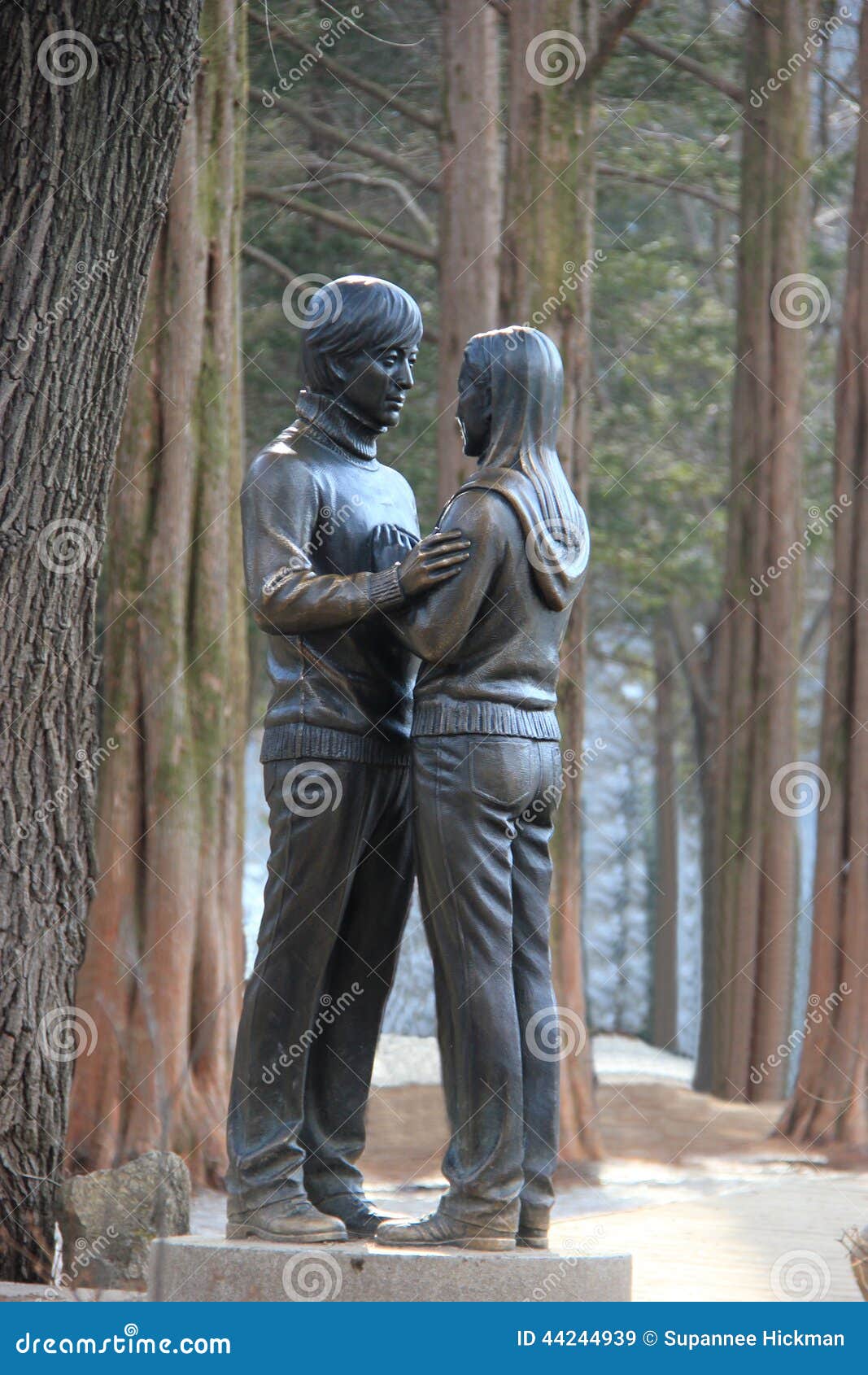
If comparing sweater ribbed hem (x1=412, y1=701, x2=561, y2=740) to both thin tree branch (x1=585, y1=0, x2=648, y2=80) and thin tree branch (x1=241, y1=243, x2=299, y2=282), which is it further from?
thin tree branch (x1=241, y1=243, x2=299, y2=282)

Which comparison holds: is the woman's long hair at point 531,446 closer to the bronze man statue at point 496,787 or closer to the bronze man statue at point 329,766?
the bronze man statue at point 496,787

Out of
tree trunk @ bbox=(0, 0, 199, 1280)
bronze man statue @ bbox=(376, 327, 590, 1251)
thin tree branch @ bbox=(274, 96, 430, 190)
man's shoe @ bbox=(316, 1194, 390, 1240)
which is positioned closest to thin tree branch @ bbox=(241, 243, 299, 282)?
thin tree branch @ bbox=(274, 96, 430, 190)

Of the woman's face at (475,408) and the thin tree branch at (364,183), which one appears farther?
the thin tree branch at (364,183)

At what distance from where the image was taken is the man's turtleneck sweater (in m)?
5.17

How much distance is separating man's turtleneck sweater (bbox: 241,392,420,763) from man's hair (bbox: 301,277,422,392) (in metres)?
0.11

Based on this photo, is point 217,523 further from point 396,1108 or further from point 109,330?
point 396,1108

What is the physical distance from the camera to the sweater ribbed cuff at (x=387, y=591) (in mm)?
5086

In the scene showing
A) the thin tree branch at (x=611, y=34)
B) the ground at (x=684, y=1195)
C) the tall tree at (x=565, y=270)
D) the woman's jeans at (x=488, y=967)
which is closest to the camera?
the woman's jeans at (x=488, y=967)

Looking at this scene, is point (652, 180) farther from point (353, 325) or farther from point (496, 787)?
point (496, 787)

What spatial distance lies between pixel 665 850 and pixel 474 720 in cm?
1871

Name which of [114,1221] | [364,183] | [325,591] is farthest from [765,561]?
[325,591]

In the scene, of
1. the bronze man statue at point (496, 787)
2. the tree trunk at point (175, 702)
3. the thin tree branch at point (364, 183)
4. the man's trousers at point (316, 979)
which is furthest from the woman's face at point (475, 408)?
the thin tree branch at point (364, 183)

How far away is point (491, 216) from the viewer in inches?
516

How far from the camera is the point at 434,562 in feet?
16.5
